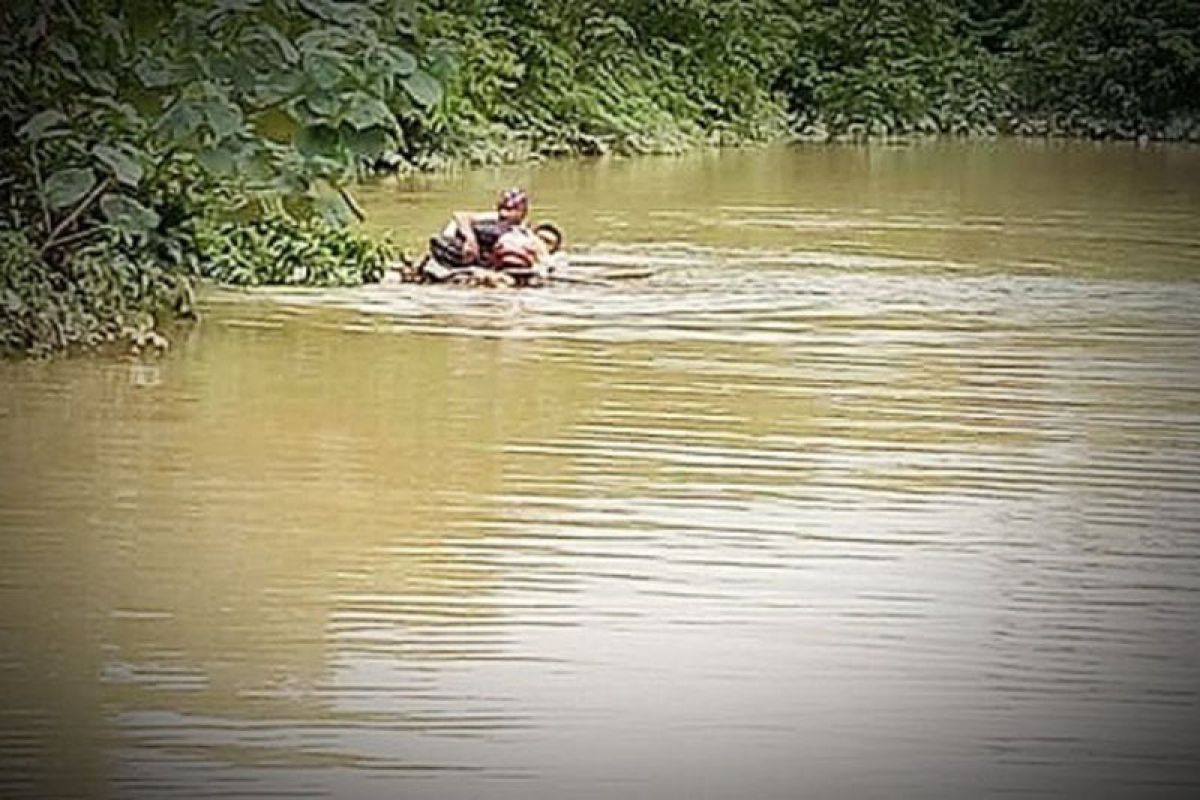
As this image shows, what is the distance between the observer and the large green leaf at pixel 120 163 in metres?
6.98

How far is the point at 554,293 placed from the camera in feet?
28.4

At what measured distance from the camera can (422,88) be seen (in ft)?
25.0

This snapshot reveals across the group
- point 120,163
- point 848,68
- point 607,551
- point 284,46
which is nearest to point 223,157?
point 284,46

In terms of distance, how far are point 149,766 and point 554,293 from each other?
17.7 ft

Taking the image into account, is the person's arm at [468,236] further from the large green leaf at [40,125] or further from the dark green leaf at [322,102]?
the large green leaf at [40,125]

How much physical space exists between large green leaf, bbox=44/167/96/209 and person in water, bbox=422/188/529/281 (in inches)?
82.0

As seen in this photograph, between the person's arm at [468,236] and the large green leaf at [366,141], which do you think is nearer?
the large green leaf at [366,141]

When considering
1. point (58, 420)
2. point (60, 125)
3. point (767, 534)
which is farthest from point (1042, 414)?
point (60, 125)

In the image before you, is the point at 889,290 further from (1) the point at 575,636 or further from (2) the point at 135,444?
(1) the point at 575,636

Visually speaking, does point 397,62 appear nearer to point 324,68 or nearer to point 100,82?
point 324,68

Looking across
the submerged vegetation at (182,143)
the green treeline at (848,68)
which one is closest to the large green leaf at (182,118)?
the submerged vegetation at (182,143)

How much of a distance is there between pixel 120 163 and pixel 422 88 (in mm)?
1092

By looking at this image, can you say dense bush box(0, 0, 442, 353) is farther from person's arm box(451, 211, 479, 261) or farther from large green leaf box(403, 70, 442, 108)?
person's arm box(451, 211, 479, 261)

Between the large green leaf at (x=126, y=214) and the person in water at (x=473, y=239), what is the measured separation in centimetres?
172
